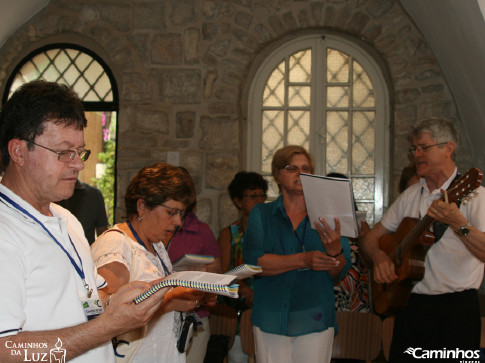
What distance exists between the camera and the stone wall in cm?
499

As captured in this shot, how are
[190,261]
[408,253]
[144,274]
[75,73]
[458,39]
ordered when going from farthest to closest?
[75,73], [458,39], [408,253], [190,261], [144,274]

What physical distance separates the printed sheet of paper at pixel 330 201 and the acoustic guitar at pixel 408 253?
0.35 m

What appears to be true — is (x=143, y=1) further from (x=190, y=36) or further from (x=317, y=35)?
(x=317, y=35)

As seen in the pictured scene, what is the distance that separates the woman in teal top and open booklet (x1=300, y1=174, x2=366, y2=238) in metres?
0.05

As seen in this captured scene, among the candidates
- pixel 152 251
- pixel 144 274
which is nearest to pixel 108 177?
pixel 152 251

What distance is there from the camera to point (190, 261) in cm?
221

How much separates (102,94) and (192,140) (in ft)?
3.51

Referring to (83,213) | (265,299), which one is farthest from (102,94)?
(265,299)

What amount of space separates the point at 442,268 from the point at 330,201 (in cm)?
69

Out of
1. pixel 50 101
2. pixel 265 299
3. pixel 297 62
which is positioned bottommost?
pixel 265 299

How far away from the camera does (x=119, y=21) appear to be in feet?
16.8

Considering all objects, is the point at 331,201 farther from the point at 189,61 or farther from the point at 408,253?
the point at 189,61

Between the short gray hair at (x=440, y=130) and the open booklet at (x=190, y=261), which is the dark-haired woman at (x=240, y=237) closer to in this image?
the open booklet at (x=190, y=261)

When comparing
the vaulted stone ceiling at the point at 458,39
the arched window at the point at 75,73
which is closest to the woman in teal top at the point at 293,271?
the vaulted stone ceiling at the point at 458,39
